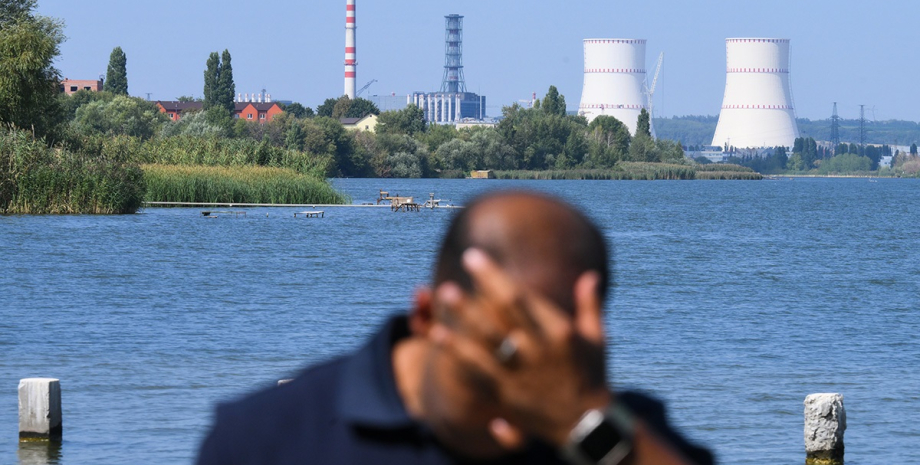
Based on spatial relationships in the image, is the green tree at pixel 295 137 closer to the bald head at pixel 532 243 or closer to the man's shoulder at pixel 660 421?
the man's shoulder at pixel 660 421

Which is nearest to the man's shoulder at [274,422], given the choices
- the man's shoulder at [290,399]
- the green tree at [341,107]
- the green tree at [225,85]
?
the man's shoulder at [290,399]

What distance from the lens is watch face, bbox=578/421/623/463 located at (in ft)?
3.66

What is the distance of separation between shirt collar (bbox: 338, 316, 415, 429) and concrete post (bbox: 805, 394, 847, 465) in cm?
987

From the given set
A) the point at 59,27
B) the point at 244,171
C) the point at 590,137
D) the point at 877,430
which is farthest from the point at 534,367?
the point at 590,137

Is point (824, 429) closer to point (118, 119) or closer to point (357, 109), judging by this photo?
point (118, 119)

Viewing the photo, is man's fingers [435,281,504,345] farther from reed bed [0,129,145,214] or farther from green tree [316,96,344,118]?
green tree [316,96,344,118]

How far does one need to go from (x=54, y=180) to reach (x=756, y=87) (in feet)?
357

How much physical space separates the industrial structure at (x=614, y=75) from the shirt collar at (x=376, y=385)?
14455cm

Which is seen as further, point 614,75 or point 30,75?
point 614,75

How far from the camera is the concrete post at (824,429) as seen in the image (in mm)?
10656

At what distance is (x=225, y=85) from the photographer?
12912 centimetres

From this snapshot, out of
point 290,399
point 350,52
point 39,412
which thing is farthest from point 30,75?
point 350,52

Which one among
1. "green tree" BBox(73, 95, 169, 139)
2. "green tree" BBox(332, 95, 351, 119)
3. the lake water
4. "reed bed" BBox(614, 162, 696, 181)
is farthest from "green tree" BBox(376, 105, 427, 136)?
the lake water

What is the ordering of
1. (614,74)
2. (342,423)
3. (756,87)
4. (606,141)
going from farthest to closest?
(606,141) → (614,74) → (756,87) → (342,423)
